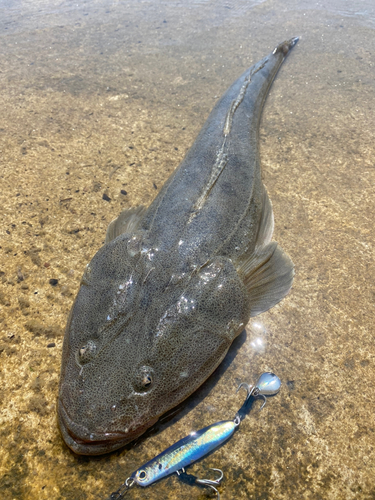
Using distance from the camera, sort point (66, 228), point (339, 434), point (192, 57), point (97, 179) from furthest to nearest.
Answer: point (192, 57), point (97, 179), point (66, 228), point (339, 434)

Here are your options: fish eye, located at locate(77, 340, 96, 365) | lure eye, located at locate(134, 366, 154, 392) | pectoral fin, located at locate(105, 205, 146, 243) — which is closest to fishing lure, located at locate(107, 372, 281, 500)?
lure eye, located at locate(134, 366, 154, 392)

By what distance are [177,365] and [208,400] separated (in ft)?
1.39

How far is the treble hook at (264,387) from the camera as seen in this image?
2.61 metres

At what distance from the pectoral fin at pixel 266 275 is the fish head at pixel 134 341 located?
0.27 metres

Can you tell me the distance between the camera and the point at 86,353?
92.3 inches

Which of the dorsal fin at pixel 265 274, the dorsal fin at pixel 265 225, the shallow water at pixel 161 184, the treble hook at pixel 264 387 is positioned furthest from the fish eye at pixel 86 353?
the dorsal fin at pixel 265 225

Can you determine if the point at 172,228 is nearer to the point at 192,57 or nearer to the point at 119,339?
the point at 119,339

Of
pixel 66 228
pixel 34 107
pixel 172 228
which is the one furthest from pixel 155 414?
pixel 34 107

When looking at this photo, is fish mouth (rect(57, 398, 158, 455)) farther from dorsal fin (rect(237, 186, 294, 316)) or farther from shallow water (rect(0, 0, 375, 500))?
dorsal fin (rect(237, 186, 294, 316))

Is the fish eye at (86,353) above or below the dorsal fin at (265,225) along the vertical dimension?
above

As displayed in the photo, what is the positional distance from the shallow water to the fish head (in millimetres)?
239

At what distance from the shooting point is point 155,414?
7.50 feet

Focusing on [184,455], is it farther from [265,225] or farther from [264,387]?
[265,225]

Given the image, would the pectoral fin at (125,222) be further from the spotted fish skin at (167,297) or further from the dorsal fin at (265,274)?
the dorsal fin at (265,274)
